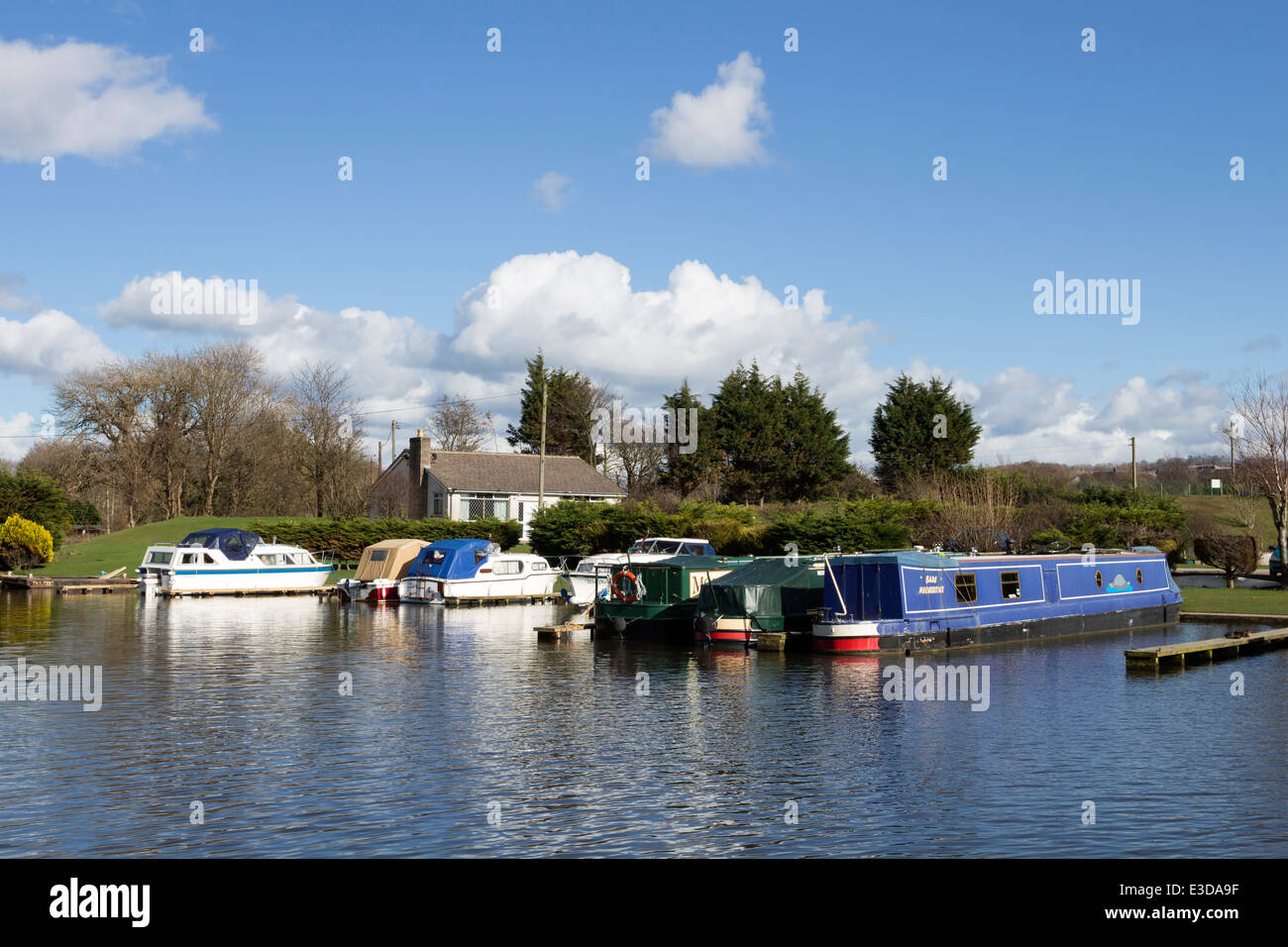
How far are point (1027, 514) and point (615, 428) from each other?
4944 cm

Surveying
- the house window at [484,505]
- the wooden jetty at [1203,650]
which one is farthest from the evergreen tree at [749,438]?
the wooden jetty at [1203,650]

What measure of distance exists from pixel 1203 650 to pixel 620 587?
54.0ft

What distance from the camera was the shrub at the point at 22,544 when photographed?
191ft

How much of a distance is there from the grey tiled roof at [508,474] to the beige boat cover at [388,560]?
22393mm

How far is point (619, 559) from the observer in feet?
157

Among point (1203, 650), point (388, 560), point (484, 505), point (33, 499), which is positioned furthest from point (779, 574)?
point (33, 499)

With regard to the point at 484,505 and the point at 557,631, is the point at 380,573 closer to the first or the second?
the point at 557,631

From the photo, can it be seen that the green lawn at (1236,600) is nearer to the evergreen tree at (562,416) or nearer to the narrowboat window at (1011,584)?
the narrowboat window at (1011,584)

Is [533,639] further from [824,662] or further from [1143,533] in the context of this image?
[1143,533]

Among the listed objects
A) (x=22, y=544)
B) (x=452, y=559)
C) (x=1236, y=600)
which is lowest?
(x=1236, y=600)

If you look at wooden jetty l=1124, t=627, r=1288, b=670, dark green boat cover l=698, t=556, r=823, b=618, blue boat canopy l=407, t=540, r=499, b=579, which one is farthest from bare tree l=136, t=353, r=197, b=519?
wooden jetty l=1124, t=627, r=1288, b=670

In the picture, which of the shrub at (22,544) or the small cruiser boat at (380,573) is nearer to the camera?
the small cruiser boat at (380,573)
